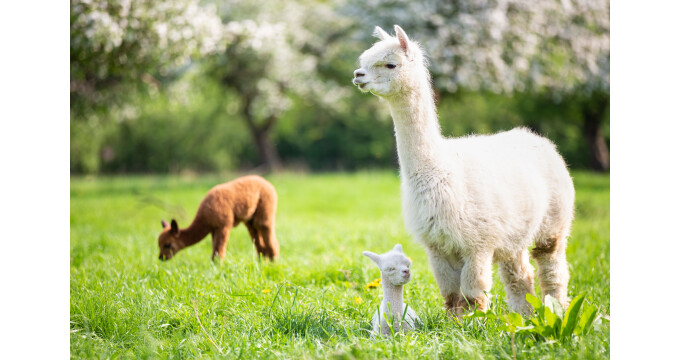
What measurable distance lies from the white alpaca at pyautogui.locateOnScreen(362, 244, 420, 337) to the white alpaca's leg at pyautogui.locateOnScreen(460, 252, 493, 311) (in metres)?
0.32

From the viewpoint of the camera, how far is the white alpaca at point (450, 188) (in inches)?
124

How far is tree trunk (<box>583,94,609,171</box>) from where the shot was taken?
1494 centimetres

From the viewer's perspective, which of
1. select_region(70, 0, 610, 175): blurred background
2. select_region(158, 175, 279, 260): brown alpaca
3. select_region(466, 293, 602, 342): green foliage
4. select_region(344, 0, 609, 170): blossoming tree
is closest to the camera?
select_region(466, 293, 602, 342): green foliage

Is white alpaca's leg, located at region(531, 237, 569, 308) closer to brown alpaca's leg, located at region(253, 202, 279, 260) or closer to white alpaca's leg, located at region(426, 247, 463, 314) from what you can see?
white alpaca's leg, located at region(426, 247, 463, 314)

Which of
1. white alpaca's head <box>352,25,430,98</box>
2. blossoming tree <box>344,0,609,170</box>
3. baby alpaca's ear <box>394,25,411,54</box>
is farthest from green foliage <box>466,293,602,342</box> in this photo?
blossoming tree <box>344,0,609,170</box>

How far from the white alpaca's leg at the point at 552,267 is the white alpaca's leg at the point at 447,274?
84 cm

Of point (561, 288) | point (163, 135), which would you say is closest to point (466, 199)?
point (561, 288)

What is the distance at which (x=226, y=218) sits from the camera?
503cm

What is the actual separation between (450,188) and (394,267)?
1.79 ft

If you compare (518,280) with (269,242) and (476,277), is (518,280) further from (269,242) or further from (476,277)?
(269,242)

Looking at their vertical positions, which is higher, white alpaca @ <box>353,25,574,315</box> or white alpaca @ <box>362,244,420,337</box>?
white alpaca @ <box>353,25,574,315</box>

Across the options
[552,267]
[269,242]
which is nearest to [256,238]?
[269,242]

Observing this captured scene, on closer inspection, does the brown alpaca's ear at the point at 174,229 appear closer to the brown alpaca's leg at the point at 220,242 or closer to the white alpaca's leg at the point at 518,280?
the brown alpaca's leg at the point at 220,242

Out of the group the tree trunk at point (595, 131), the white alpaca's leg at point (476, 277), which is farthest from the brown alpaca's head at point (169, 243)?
the tree trunk at point (595, 131)
